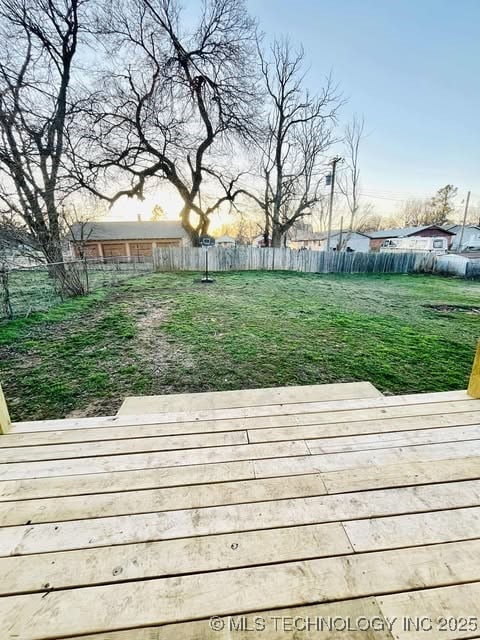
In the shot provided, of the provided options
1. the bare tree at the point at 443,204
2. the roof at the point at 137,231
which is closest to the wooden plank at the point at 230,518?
the roof at the point at 137,231

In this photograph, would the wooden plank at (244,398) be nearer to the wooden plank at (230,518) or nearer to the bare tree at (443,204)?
the wooden plank at (230,518)

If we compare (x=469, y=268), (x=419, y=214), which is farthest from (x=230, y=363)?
(x=419, y=214)

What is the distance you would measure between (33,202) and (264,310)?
6.14m

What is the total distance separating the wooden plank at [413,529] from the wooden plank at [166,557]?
0.07 meters

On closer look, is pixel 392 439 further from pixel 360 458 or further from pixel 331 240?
pixel 331 240

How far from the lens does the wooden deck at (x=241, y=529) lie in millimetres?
759

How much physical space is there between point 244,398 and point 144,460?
0.90 meters

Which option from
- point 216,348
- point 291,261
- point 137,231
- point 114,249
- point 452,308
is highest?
point 137,231

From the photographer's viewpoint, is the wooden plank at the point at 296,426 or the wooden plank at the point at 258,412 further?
the wooden plank at the point at 258,412

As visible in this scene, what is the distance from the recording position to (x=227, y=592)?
808 millimetres

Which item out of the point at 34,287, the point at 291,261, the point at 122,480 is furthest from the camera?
the point at 291,261

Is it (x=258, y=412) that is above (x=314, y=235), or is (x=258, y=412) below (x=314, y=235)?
below

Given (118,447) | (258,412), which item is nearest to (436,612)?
(258,412)

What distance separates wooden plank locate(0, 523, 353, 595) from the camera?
85cm
